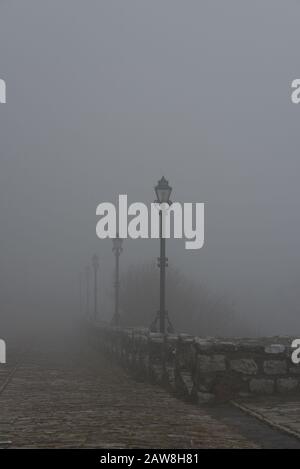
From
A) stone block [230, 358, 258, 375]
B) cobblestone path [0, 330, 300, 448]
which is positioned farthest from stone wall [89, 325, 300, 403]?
cobblestone path [0, 330, 300, 448]

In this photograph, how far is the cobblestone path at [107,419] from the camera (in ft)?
30.1

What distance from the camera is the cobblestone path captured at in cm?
917

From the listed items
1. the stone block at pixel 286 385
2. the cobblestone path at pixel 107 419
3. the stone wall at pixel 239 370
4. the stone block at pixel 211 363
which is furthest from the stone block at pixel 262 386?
the cobblestone path at pixel 107 419

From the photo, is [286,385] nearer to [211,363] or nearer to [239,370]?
[239,370]

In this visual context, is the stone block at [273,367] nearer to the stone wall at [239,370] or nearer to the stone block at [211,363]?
the stone wall at [239,370]

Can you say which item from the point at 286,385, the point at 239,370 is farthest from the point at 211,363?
the point at 286,385

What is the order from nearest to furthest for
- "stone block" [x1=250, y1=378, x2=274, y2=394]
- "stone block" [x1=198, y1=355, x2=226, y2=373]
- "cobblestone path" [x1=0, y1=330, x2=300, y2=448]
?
"cobblestone path" [x1=0, y1=330, x2=300, y2=448]
"stone block" [x1=198, y1=355, x2=226, y2=373]
"stone block" [x1=250, y1=378, x2=274, y2=394]

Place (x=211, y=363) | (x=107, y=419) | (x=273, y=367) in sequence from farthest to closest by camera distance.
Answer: (x=273, y=367) → (x=211, y=363) → (x=107, y=419)

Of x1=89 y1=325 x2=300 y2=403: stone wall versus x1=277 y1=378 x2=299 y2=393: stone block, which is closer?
x1=89 y1=325 x2=300 y2=403: stone wall

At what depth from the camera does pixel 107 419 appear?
1133cm

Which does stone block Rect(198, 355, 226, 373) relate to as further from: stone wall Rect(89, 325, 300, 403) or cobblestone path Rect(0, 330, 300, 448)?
cobblestone path Rect(0, 330, 300, 448)

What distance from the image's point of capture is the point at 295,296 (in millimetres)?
94625

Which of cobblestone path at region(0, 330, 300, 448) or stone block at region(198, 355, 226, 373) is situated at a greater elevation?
stone block at region(198, 355, 226, 373)

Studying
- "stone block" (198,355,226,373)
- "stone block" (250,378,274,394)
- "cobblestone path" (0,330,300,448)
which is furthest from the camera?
"stone block" (250,378,274,394)
